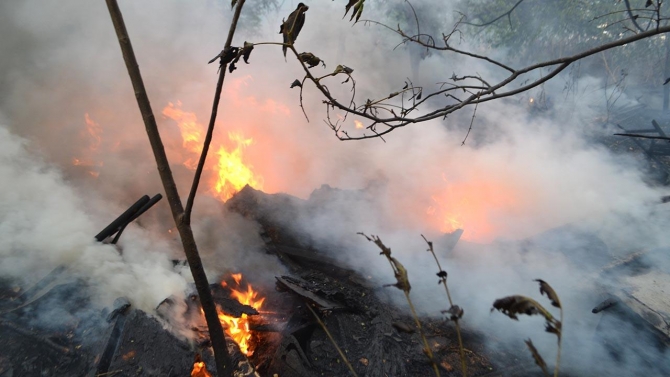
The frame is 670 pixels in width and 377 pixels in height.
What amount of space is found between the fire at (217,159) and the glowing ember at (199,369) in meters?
4.57

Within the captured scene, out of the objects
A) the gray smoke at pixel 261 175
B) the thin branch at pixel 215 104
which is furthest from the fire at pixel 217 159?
the thin branch at pixel 215 104

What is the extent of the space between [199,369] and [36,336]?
166cm

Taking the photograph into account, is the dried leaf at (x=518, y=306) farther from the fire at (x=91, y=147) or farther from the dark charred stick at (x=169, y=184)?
the fire at (x=91, y=147)

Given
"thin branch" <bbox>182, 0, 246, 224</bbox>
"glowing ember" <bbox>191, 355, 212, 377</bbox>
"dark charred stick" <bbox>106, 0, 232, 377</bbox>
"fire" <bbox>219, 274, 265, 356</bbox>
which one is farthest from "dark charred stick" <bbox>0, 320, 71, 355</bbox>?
"thin branch" <bbox>182, 0, 246, 224</bbox>

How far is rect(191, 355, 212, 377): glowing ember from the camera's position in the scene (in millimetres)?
3418

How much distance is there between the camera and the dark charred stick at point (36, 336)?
320cm

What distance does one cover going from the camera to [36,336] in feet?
10.6

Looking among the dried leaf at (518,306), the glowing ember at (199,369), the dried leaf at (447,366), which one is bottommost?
the glowing ember at (199,369)

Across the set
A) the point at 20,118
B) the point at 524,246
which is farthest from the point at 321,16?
the point at 524,246

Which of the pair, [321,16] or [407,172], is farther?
[321,16]

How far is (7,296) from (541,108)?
1954 cm

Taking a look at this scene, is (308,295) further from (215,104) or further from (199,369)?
(215,104)

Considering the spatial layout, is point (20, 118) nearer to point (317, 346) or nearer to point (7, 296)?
point (7, 296)

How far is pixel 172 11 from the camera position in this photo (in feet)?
30.7
